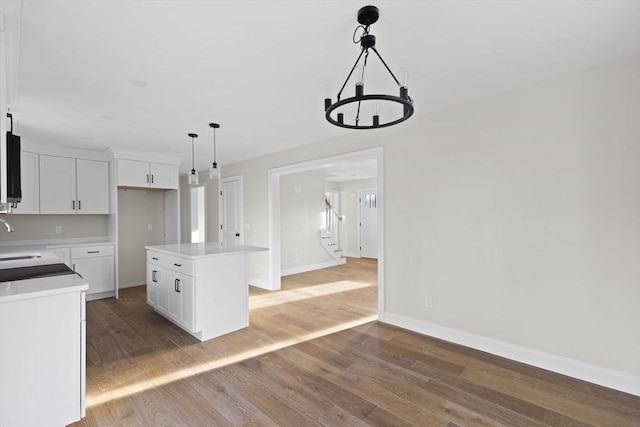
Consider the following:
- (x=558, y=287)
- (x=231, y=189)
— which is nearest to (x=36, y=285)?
(x=558, y=287)

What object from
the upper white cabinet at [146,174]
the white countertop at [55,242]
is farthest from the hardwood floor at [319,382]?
the upper white cabinet at [146,174]

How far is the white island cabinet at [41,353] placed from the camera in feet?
5.56

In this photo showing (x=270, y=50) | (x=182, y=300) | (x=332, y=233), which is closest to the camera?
(x=270, y=50)

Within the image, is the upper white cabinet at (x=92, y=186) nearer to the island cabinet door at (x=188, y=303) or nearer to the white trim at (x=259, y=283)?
the white trim at (x=259, y=283)

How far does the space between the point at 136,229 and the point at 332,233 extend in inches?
187

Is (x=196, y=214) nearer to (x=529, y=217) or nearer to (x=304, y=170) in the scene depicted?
(x=304, y=170)

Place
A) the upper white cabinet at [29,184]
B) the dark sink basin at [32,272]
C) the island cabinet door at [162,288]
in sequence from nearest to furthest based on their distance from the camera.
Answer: the dark sink basin at [32,272] < the island cabinet door at [162,288] < the upper white cabinet at [29,184]

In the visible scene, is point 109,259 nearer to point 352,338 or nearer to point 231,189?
point 231,189

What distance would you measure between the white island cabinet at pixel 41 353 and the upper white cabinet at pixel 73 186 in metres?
3.55

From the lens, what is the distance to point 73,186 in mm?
4918

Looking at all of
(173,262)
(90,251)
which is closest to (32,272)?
(173,262)

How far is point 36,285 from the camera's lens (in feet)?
6.23

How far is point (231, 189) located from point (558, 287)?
5.45 metres

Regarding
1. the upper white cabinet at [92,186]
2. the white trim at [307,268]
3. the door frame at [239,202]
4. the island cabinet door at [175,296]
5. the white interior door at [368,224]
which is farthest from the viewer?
the white interior door at [368,224]
